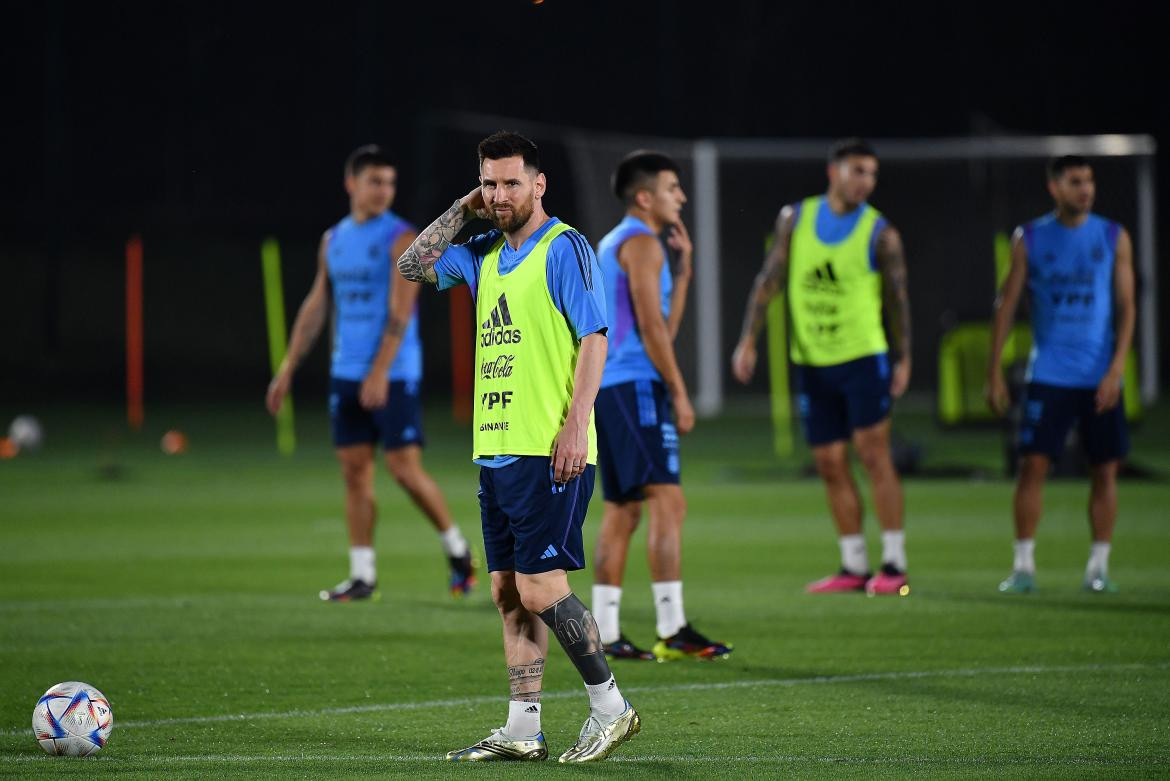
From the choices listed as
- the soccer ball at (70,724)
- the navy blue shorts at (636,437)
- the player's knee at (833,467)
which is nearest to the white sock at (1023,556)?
the player's knee at (833,467)

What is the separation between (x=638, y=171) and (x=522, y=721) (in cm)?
327

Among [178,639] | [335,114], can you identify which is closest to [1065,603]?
[178,639]

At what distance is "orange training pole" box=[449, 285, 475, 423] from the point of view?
27766 millimetres

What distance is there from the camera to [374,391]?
33.2ft

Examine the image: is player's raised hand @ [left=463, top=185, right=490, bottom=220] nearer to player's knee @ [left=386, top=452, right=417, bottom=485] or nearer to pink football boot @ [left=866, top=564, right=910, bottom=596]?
player's knee @ [left=386, top=452, right=417, bottom=485]

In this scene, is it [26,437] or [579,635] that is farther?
[26,437]

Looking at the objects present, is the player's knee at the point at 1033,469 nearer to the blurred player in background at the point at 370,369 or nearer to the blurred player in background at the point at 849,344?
the blurred player in background at the point at 849,344

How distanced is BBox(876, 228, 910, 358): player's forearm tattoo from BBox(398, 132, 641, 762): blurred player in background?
4671 mm

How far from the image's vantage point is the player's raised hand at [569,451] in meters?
5.71

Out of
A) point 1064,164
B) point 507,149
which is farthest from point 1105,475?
point 507,149

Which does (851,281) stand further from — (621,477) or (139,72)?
(139,72)

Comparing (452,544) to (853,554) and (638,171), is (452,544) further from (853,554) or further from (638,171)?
(638,171)

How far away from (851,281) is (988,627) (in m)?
2.35

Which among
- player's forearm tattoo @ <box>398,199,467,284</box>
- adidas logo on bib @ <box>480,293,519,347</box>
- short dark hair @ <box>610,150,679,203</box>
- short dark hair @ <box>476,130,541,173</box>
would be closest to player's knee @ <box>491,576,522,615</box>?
adidas logo on bib @ <box>480,293,519,347</box>
